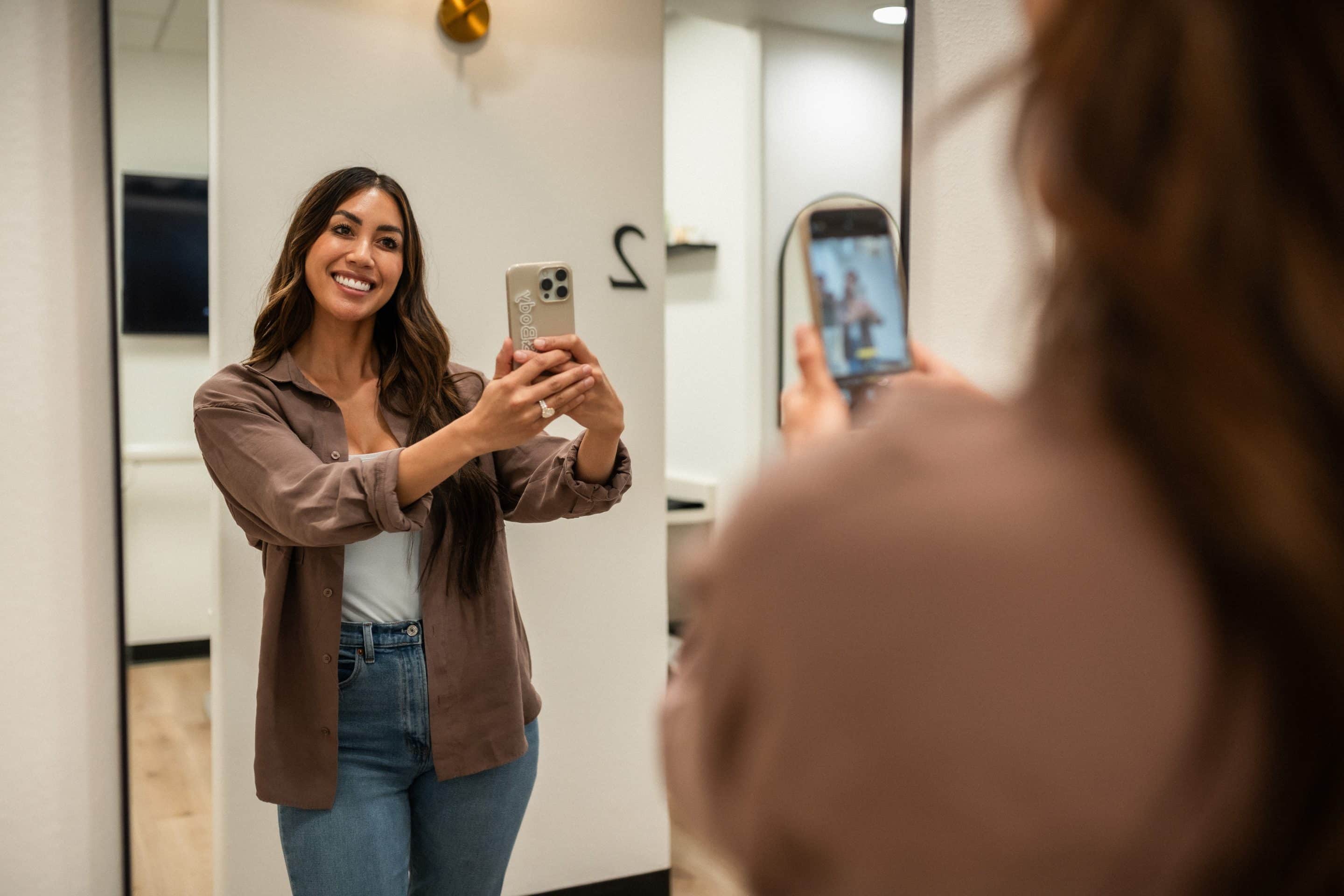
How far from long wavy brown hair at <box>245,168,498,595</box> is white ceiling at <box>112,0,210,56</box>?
571 mm

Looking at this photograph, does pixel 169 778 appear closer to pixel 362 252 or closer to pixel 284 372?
pixel 284 372

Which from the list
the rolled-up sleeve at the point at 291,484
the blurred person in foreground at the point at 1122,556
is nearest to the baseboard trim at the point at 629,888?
the rolled-up sleeve at the point at 291,484

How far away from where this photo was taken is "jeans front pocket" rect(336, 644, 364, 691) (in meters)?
1.27


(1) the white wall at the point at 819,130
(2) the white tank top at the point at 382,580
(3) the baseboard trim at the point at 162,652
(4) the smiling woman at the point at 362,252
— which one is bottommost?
(3) the baseboard trim at the point at 162,652

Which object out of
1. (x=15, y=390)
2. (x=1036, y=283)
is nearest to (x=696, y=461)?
(x=15, y=390)

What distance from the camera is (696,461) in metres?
2.63

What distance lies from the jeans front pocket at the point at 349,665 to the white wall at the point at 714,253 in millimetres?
1031

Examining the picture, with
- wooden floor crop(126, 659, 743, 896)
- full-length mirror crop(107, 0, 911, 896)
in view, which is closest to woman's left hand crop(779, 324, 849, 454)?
full-length mirror crop(107, 0, 911, 896)

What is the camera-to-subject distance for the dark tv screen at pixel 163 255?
5.61 ft

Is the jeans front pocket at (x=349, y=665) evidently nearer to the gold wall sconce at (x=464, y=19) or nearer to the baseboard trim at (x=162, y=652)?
the baseboard trim at (x=162, y=652)

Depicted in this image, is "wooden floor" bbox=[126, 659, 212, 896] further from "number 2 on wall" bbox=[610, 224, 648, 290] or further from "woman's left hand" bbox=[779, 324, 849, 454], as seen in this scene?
"woman's left hand" bbox=[779, 324, 849, 454]

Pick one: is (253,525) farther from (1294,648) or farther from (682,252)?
(682,252)

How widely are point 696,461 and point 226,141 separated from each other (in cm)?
138

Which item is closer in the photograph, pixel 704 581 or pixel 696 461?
pixel 704 581
